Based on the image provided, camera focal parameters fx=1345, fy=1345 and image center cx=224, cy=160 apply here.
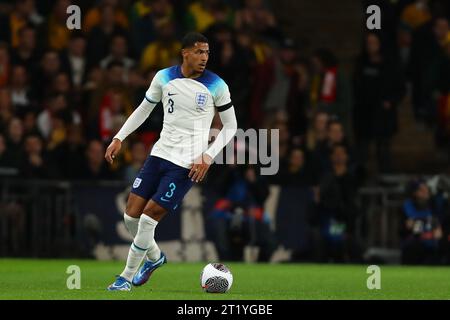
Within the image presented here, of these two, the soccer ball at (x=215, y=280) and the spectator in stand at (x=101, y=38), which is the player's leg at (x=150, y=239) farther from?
the spectator in stand at (x=101, y=38)

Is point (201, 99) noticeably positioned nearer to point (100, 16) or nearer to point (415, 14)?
point (100, 16)

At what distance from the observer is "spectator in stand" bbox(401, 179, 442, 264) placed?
20719 mm

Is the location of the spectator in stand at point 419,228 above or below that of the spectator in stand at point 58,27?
below

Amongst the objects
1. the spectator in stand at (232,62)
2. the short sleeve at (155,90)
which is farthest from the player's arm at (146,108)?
the spectator in stand at (232,62)

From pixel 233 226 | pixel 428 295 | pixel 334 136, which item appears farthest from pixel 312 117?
pixel 428 295

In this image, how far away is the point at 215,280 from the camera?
44.5 ft

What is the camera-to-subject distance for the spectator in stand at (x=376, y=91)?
22.5 meters

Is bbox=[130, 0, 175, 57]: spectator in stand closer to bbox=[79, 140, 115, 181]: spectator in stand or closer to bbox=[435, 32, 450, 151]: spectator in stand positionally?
bbox=[79, 140, 115, 181]: spectator in stand

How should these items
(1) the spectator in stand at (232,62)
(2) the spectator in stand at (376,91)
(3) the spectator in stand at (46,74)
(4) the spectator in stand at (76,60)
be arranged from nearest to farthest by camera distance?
(1) the spectator in stand at (232,62) < (2) the spectator in stand at (376,91) < (3) the spectator in stand at (46,74) < (4) the spectator in stand at (76,60)

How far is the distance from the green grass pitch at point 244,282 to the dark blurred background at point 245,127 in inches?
34.6

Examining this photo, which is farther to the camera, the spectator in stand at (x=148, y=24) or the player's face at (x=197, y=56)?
the spectator in stand at (x=148, y=24)

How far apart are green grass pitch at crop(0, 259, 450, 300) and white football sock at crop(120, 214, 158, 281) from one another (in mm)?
222

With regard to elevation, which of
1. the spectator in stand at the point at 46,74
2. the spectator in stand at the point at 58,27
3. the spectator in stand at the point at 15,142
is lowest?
the spectator in stand at the point at 15,142

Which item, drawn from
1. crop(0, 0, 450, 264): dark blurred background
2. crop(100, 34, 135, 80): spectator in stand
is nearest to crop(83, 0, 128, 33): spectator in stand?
crop(0, 0, 450, 264): dark blurred background
